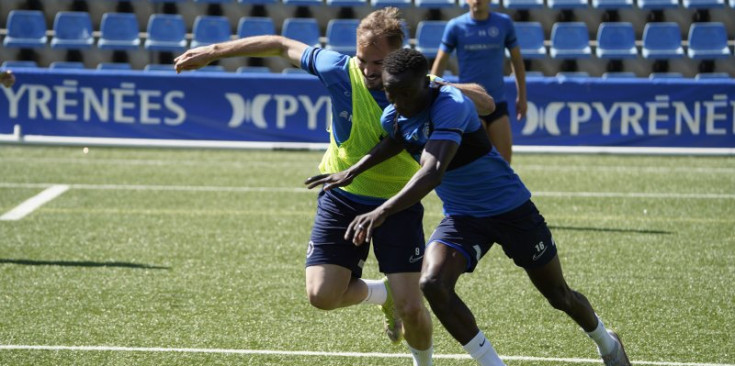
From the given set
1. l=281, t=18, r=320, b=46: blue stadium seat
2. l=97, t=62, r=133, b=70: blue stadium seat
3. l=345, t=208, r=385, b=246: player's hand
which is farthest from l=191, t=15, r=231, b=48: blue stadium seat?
l=345, t=208, r=385, b=246: player's hand

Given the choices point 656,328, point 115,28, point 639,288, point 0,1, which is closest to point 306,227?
point 639,288

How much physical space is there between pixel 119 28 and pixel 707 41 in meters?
10.5

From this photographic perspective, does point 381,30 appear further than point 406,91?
Yes

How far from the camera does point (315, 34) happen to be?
64.0 feet

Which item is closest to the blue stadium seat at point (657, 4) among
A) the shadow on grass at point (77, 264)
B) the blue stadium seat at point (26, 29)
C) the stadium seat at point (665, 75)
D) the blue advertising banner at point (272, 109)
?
the stadium seat at point (665, 75)

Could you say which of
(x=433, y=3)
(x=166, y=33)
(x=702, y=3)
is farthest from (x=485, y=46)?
(x=702, y=3)

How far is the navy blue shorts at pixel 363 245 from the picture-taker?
18.3 feet

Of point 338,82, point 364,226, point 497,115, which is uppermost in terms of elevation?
point 338,82

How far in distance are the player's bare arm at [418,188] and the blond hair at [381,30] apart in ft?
2.30

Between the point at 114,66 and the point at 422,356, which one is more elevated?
the point at 422,356

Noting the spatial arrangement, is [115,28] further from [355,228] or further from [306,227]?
[355,228]

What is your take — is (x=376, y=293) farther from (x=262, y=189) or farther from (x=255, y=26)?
(x=255, y=26)

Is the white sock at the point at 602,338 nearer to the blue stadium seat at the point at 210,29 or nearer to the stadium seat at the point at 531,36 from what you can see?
the stadium seat at the point at 531,36

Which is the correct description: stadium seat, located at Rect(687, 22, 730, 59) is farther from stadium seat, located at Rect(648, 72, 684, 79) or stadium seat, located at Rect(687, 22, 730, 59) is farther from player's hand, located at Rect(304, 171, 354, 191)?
player's hand, located at Rect(304, 171, 354, 191)
